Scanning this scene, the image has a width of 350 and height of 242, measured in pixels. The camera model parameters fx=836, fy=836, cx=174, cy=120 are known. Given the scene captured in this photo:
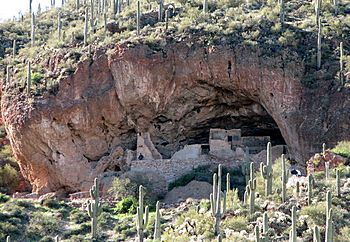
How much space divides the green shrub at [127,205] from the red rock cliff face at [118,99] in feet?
11.4

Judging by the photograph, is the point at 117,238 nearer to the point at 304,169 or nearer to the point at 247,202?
the point at 247,202

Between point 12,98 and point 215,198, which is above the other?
point 12,98

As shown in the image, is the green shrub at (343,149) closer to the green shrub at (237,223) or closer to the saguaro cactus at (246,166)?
the saguaro cactus at (246,166)

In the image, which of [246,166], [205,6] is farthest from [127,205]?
[205,6]

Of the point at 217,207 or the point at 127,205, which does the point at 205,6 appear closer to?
the point at 127,205

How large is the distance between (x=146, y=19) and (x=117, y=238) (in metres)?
16.2

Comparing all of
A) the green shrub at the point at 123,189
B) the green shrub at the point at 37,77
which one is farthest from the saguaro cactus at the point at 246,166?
the green shrub at the point at 37,77

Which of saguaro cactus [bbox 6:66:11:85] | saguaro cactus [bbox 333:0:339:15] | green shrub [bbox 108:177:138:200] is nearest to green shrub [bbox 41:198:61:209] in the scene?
green shrub [bbox 108:177:138:200]

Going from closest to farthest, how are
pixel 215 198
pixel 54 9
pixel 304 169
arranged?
pixel 215 198
pixel 304 169
pixel 54 9

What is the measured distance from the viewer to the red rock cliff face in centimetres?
4319

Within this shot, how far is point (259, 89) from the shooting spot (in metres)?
43.0

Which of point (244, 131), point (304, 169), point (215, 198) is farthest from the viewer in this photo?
point (244, 131)

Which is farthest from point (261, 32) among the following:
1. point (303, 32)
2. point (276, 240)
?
point (276, 240)

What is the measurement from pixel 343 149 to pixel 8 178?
A: 1942cm
